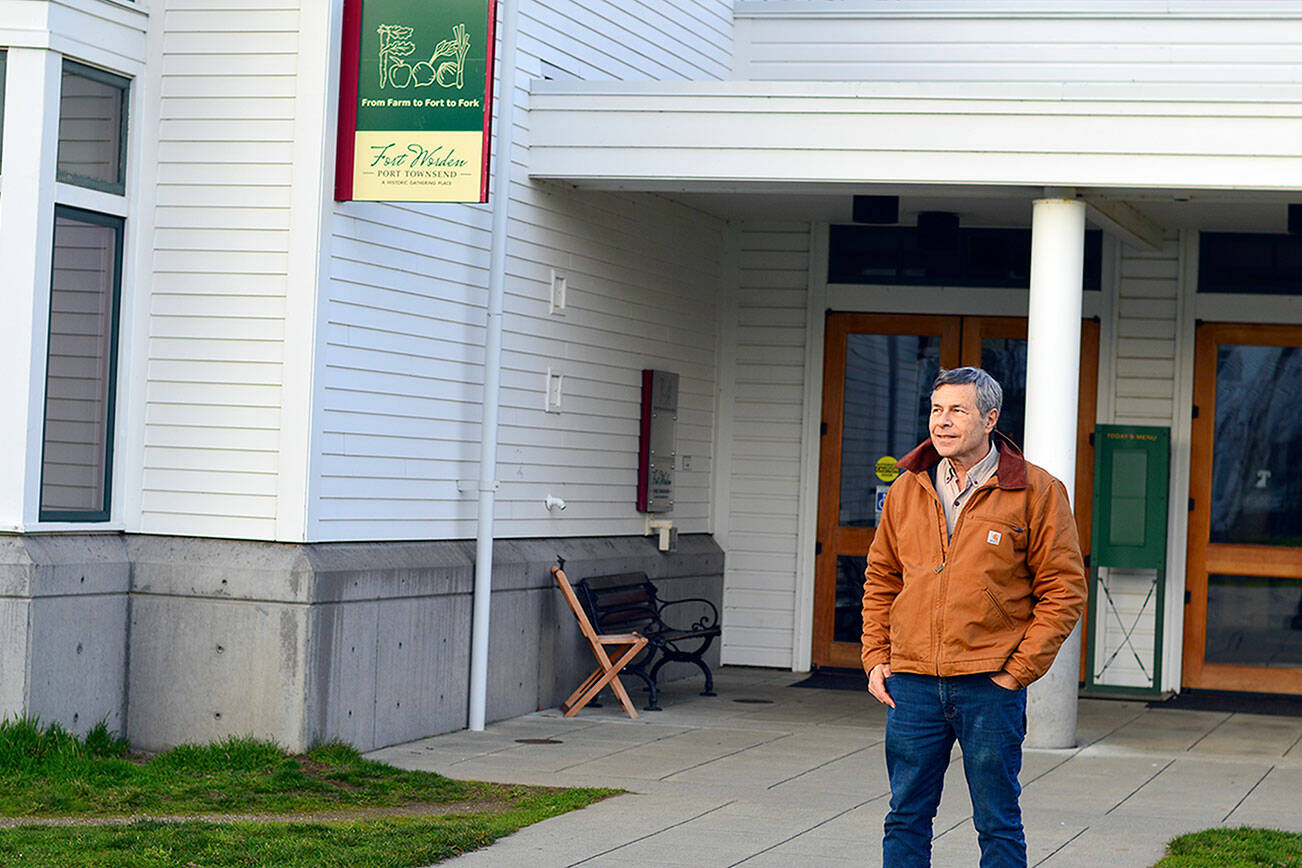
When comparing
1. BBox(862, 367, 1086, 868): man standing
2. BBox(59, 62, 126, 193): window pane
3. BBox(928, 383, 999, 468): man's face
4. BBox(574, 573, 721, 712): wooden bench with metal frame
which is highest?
BBox(59, 62, 126, 193): window pane

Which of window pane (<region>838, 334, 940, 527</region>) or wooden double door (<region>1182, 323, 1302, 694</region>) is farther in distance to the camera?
window pane (<region>838, 334, 940, 527</region>)

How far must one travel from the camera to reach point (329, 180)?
850cm

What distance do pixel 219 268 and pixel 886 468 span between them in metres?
6.03

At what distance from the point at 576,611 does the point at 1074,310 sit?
330 cm

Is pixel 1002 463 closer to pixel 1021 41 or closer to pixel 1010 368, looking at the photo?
pixel 1010 368

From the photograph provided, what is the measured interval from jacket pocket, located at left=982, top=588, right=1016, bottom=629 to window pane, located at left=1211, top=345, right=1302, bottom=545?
8.22 metres

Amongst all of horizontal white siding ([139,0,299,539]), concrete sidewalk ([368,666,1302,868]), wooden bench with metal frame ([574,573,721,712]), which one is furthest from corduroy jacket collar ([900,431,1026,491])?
wooden bench with metal frame ([574,573,721,712])

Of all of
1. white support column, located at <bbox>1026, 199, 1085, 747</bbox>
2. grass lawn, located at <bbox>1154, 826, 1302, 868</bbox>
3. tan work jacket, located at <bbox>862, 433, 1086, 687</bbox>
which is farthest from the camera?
white support column, located at <bbox>1026, 199, 1085, 747</bbox>

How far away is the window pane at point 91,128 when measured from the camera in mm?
8211

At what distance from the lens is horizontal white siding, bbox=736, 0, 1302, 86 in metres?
12.4

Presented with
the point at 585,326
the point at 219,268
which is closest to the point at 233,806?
the point at 219,268

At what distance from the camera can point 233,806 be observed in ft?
23.9

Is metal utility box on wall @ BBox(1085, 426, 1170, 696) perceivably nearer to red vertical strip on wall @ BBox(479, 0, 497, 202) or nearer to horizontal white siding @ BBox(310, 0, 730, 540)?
horizontal white siding @ BBox(310, 0, 730, 540)

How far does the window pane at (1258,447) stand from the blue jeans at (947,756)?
319 inches
